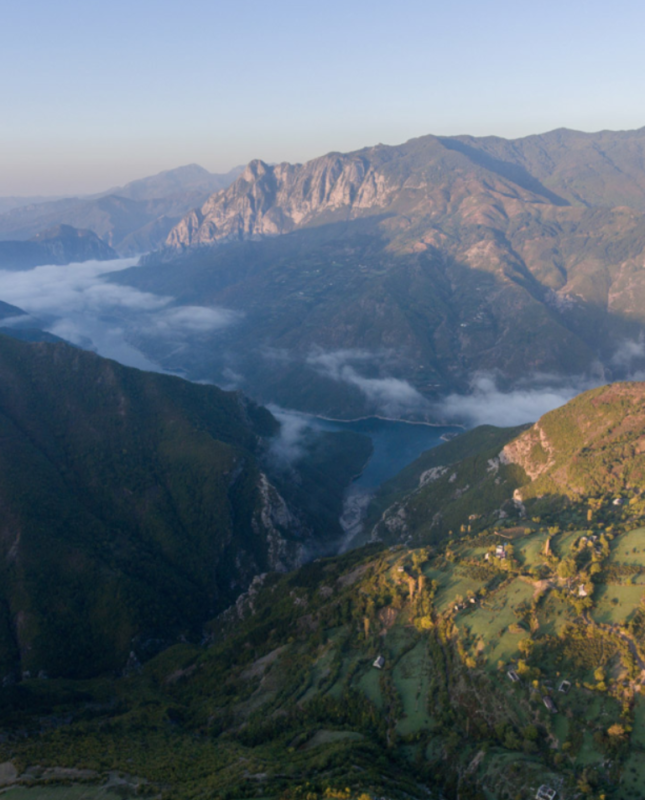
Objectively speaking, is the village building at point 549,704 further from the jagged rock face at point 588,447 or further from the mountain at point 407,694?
the jagged rock face at point 588,447

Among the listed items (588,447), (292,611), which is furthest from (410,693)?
(588,447)

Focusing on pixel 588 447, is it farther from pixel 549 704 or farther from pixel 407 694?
pixel 549 704

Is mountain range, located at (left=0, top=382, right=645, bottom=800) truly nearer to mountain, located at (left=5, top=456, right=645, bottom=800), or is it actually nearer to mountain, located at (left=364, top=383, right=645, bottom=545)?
mountain, located at (left=5, top=456, right=645, bottom=800)

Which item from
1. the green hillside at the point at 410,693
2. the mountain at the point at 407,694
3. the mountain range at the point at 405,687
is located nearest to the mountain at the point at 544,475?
the mountain range at the point at 405,687

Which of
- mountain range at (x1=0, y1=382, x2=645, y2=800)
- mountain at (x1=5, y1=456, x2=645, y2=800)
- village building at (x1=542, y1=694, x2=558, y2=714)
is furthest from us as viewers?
village building at (x1=542, y1=694, x2=558, y2=714)

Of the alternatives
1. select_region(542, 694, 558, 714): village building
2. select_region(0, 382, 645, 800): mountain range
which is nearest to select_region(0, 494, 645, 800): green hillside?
select_region(542, 694, 558, 714): village building

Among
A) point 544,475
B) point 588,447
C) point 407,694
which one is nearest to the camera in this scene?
point 407,694

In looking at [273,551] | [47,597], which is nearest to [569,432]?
[273,551]
